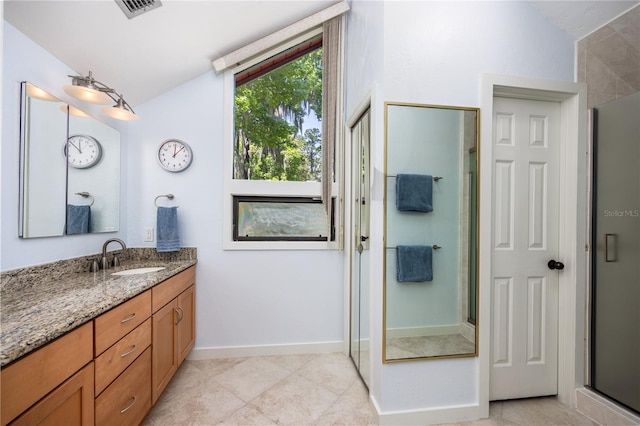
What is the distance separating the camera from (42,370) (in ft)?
2.77

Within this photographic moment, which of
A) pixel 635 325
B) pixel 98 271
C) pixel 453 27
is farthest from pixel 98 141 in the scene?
pixel 635 325

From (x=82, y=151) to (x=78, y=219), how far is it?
18.3 inches

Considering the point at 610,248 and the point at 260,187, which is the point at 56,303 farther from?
the point at 610,248


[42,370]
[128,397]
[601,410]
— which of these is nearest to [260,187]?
[128,397]

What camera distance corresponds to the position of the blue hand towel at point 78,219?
1.72 metres

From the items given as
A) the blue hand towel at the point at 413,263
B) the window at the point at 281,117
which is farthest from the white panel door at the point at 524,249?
the window at the point at 281,117

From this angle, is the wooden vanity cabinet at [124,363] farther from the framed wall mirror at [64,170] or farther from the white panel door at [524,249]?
the white panel door at [524,249]

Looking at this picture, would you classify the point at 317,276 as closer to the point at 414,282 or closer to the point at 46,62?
the point at 414,282

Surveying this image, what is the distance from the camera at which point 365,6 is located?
6.41ft

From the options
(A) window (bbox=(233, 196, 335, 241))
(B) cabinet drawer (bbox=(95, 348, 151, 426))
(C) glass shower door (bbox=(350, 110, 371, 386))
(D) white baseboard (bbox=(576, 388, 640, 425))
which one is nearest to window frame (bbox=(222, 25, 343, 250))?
(A) window (bbox=(233, 196, 335, 241))

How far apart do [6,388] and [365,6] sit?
264 cm

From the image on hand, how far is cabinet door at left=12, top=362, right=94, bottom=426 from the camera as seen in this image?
825mm

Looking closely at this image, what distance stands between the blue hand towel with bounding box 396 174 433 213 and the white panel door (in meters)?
0.54

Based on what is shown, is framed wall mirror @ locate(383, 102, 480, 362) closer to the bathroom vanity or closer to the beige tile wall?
the beige tile wall
